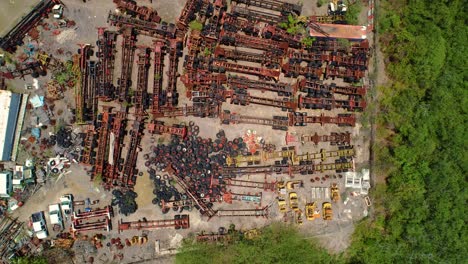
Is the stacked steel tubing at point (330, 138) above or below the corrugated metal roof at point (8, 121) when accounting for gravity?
below

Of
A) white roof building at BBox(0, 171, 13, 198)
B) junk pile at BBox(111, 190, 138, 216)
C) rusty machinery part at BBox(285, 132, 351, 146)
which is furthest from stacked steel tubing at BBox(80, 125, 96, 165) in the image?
rusty machinery part at BBox(285, 132, 351, 146)

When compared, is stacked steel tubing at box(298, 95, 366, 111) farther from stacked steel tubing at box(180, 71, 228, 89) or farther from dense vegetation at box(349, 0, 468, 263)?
stacked steel tubing at box(180, 71, 228, 89)

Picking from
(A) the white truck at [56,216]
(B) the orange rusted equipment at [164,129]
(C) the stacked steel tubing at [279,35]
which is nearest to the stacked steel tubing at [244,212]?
(B) the orange rusted equipment at [164,129]

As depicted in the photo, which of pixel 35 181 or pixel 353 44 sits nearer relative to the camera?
pixel 35 181

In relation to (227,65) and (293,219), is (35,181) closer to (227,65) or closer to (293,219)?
(227,65)

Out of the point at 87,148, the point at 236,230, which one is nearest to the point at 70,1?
the point at 87,148

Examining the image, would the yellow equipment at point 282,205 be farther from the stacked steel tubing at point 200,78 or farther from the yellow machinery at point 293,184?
the stacked steel tubing at point 200,78
